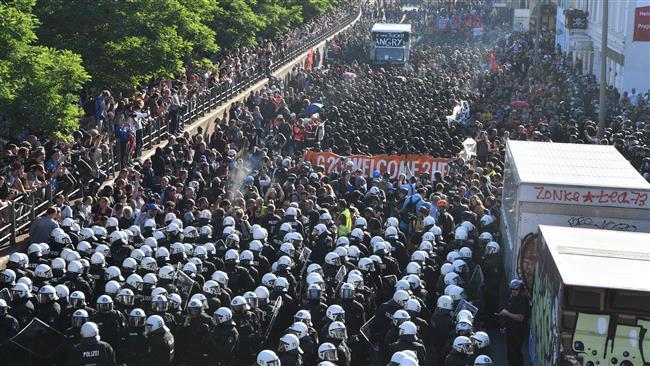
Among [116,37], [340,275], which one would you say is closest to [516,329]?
[340,275]

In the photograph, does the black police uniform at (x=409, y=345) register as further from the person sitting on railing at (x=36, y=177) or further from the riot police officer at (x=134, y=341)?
the person sitting on railing at (x=36, y=177)

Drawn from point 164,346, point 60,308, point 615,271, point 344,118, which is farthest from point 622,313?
point 344,118

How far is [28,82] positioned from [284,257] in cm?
790

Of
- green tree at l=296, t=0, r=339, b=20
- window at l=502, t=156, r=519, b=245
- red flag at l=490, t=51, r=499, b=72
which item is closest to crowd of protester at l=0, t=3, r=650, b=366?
window at l=502, t=156, r=519, b=245

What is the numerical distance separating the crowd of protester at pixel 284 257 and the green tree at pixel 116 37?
248 cm

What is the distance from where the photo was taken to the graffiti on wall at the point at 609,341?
12.4 m

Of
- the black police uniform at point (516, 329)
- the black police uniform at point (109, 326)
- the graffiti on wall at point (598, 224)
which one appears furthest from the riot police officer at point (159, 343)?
the graffiti on wall at point (598, 224)

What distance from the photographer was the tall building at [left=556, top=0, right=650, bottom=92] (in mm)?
44062

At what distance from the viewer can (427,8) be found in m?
85.1

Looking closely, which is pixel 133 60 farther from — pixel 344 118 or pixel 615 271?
pixel 615 271

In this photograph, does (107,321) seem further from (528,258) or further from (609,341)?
(609,341)

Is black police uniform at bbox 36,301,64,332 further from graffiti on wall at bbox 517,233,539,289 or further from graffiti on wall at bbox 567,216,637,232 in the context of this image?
graffiti on wall at bbox 567,216,637,232

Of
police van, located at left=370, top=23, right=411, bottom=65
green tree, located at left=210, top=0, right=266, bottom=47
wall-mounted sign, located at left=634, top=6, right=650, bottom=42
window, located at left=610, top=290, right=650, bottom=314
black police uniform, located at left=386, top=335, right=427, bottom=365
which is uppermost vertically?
window, located at left=610, top=290, right=650, bottom=314

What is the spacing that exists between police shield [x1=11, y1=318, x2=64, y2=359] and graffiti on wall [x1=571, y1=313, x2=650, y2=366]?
254 inches
